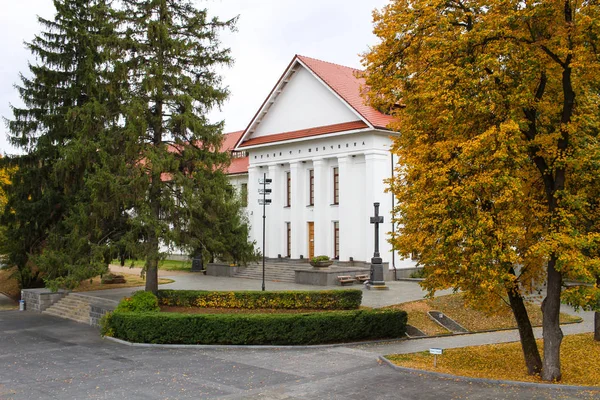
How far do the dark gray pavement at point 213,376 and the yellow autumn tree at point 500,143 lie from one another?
8.00 ft

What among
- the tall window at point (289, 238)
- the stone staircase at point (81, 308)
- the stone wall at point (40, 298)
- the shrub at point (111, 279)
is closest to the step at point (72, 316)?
the stone staircase at point (81, 308)

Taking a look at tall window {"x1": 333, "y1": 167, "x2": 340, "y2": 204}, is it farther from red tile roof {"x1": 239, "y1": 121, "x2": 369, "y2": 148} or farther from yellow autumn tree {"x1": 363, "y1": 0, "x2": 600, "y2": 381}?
yellow autumn tree {"x1": 363, "y1": 0, "x2": 600, "y2": 381}

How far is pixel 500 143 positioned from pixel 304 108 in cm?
2661

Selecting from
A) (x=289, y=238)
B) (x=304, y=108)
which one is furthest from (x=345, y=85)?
(x=289, y=238)

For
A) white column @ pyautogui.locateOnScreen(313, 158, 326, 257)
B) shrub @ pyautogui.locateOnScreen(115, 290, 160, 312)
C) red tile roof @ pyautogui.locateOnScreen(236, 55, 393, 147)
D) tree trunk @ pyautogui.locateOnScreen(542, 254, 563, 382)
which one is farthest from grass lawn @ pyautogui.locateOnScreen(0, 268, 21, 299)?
tree trunk @ pyautogui.locateOnScreen(542, 254, 563, 382)

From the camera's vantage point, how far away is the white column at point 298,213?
3862 cm

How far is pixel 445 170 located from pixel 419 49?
347 centimetres

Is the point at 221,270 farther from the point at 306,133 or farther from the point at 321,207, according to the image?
the point at 306,133

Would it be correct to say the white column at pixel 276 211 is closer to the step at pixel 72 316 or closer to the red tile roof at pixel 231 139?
the red tile roof at pixel 231 139

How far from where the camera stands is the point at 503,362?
51.9ft

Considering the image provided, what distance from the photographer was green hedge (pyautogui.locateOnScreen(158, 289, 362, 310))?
21.3 m

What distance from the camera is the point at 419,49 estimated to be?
14227 mm

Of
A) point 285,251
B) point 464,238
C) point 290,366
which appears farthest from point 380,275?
point 464,238

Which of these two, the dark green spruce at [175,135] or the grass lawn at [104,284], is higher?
the dark green spruce at [175,135]
